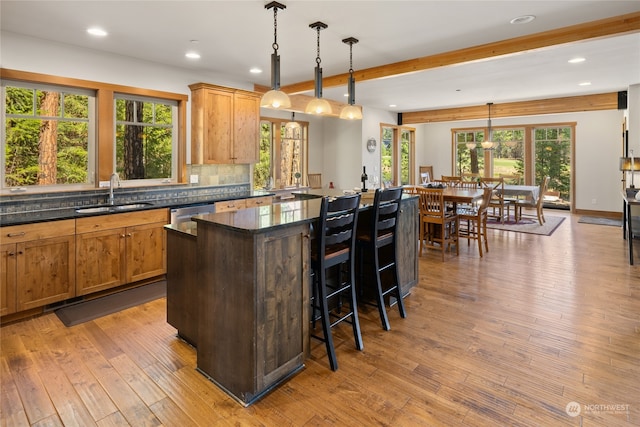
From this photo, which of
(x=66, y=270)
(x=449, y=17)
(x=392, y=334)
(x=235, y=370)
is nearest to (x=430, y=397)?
(x=392, y=334)

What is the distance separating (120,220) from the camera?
380 centimetres

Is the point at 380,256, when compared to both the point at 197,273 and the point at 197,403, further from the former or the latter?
the point at 197,403

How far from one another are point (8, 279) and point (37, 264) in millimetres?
229

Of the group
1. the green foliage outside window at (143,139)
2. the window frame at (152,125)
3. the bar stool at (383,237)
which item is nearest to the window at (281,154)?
the window frame at (152,125)

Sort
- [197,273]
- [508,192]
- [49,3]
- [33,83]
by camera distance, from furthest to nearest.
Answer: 1. [508,192]
2. [33,83]
3. [49,3]
4. [197,273]

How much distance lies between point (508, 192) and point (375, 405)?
7.03 metres

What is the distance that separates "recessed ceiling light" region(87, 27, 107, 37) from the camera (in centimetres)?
349

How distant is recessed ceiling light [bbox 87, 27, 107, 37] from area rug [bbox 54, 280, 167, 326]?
2598 mm

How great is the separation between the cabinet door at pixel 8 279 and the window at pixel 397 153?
301 inches

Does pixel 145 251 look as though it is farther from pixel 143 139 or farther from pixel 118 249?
pixel 143 139

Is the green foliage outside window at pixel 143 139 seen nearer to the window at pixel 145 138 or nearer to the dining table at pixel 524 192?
the window at pixel 145 138

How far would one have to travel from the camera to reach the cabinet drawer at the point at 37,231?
121 inches

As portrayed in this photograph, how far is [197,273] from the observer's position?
2.37 meters

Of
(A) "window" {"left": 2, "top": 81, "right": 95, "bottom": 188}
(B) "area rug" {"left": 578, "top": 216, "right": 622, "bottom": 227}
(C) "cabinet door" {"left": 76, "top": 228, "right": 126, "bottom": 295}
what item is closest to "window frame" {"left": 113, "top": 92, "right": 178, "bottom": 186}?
(A) "window" {"left": 2, "top": 81, "right": 95, "bottom": 188}
